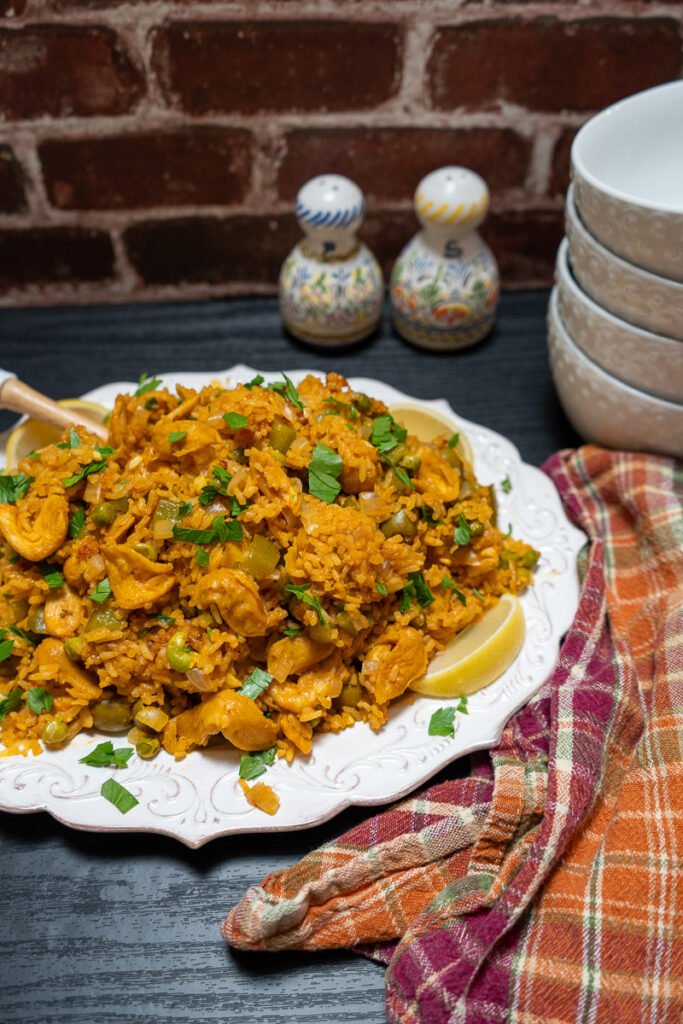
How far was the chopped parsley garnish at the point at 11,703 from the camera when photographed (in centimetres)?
154

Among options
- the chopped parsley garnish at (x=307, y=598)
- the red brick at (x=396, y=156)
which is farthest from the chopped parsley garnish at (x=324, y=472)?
the red brick at (x=396, y=156)

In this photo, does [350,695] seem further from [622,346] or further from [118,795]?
[622,346]

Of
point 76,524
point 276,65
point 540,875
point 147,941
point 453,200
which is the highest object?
point 276,65

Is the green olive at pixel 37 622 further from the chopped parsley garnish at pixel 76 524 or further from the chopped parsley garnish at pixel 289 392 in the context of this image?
the chopped parsley garnish at pixel 289 392

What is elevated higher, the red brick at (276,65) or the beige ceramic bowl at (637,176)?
the red brick at (276,65)

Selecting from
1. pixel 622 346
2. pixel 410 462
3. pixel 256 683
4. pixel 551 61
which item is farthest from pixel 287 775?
pixel 551 61

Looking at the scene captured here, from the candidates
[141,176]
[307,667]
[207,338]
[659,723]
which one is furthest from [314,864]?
[141,176]

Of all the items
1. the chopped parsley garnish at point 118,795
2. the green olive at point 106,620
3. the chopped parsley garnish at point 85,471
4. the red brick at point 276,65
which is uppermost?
the red brick at point 276,65

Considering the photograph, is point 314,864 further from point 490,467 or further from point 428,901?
point 490,467

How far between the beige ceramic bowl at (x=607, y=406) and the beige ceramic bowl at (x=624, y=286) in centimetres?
15

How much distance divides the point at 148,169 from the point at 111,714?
160 centimetres

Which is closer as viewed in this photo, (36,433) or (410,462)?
(410,462)

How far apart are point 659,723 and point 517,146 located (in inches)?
65.3

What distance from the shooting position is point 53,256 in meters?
2.62
